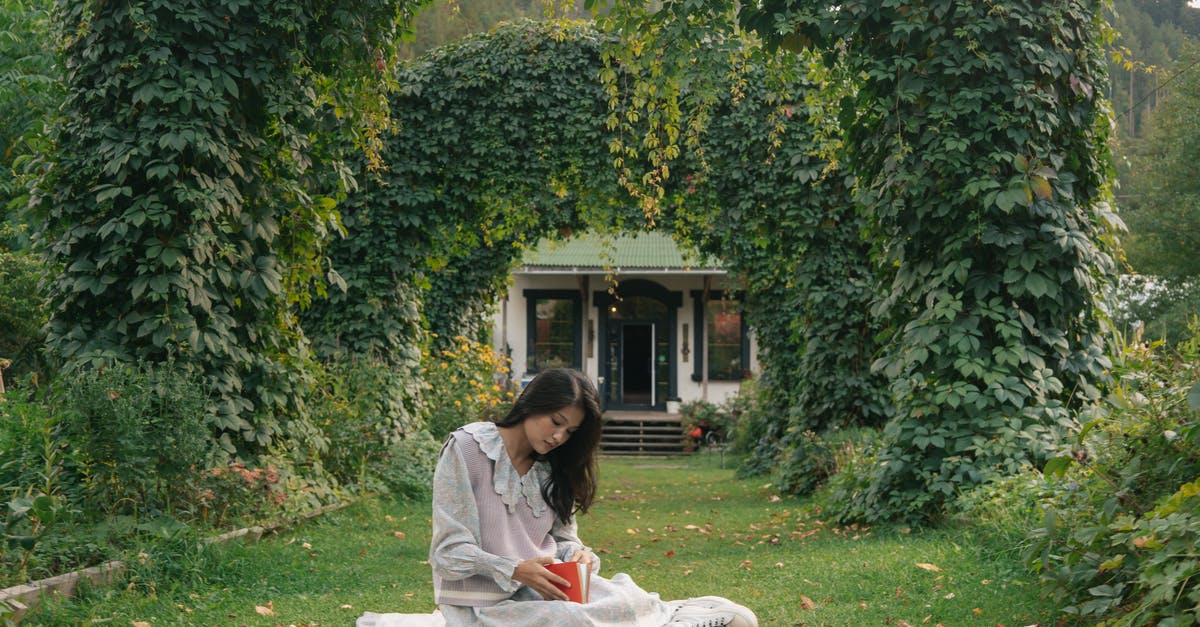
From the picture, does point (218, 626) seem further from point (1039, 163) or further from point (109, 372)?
point (1039, 163)

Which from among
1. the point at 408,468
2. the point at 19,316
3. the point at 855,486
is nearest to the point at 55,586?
the point at 855,486

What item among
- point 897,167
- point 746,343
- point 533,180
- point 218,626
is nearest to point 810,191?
point 533,180

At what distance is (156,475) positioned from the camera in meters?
6.18

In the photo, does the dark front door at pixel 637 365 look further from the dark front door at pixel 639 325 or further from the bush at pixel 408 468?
the bush at pixel 408 468

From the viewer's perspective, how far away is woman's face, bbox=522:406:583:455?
338cm

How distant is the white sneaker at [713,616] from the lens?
11.0ft

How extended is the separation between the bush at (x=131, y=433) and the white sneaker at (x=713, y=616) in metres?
3.89

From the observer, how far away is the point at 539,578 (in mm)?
3246

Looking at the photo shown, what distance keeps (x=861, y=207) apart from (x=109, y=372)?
5556 mm

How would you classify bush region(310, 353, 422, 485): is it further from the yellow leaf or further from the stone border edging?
the yellow leaf

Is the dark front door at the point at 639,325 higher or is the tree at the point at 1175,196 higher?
the tree at the point at 1175,196

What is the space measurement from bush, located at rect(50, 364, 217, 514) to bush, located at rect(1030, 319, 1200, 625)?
485 cm

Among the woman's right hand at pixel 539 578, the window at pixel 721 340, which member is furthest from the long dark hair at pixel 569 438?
the window at pixel 721 340

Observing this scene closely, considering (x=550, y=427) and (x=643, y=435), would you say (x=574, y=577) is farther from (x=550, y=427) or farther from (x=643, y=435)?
(x=643, y=435)
